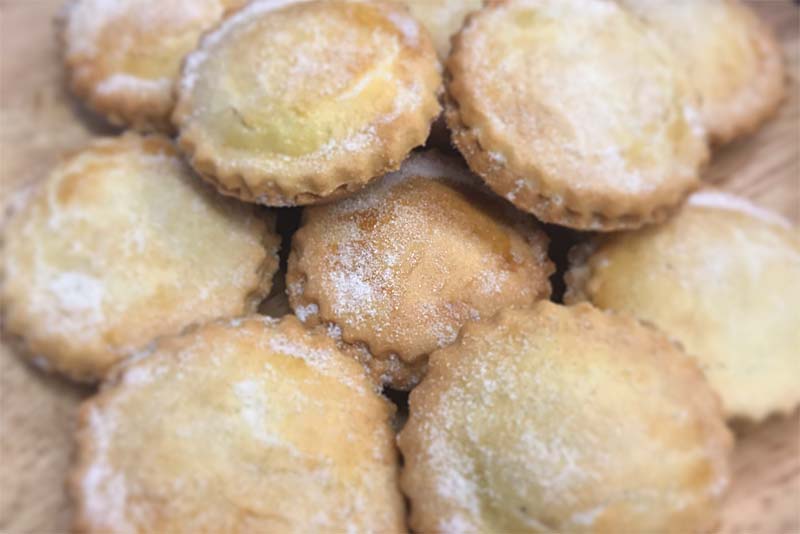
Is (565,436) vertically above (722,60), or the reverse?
(722,60)

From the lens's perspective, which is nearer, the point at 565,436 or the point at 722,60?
the point at 565,436

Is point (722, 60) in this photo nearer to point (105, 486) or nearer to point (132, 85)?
point (132, 85)

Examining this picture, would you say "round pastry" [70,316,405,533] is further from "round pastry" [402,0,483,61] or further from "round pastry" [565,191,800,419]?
"round pastry" [402,0,483,61]

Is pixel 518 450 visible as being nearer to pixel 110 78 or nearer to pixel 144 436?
pixel 144 436

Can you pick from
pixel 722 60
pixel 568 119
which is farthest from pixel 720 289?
pixel 722 60

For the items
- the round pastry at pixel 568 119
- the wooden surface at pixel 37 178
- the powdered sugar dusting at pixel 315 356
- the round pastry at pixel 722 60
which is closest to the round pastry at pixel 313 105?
the round pastry at pixel 568 119

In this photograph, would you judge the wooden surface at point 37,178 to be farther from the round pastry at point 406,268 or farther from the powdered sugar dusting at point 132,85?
the round pastry at point 406,268

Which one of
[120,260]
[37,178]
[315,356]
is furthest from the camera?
[37,178]

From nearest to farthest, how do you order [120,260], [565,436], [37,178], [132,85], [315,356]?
1. [565,436]
2. [315,356]
3. [120,260]
4. [37,178]
5. [132,85]
